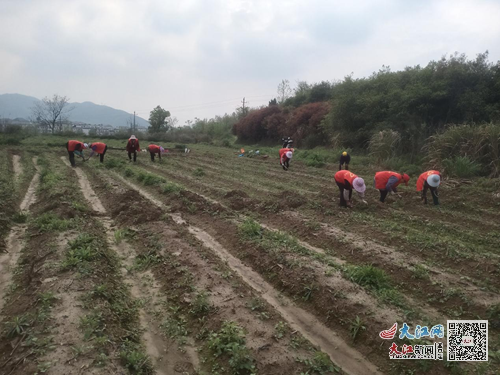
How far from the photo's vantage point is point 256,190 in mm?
11367

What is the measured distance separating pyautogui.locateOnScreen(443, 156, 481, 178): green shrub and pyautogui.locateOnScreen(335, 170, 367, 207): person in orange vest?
562 centimetres

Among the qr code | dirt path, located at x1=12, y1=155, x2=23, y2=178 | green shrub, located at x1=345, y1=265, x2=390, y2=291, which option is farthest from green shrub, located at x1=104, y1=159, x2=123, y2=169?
the qr code

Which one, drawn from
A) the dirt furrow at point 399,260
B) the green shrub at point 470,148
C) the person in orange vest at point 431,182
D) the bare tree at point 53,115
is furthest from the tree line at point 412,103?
the bare tree at point 53,115

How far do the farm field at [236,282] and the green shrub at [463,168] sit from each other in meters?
2.78

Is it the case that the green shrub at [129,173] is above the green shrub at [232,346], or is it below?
above

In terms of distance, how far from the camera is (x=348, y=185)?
28.2 feet

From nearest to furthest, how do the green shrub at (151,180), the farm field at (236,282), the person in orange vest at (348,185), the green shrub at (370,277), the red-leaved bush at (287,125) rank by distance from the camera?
1. the farm field at (236,282)
2. the green shrub at (370,277)
3. the person in orange vest at (348,185)
4. the green shrub at (151,180)
5. the red-leaved bush at (287,125)

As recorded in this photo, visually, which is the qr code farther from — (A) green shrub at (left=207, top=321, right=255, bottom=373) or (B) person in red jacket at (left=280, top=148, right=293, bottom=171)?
(B) person in red jacket at (left=280, top=148, right=293, bottom=171)

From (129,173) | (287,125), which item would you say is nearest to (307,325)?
(129,173)

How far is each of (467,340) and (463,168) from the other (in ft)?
33.0

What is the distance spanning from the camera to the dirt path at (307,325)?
369cm

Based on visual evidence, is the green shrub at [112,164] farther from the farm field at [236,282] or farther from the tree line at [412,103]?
the tree line at [412,103]

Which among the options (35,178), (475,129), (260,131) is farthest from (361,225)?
(260,131)

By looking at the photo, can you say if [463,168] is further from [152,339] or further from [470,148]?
[152,339]
